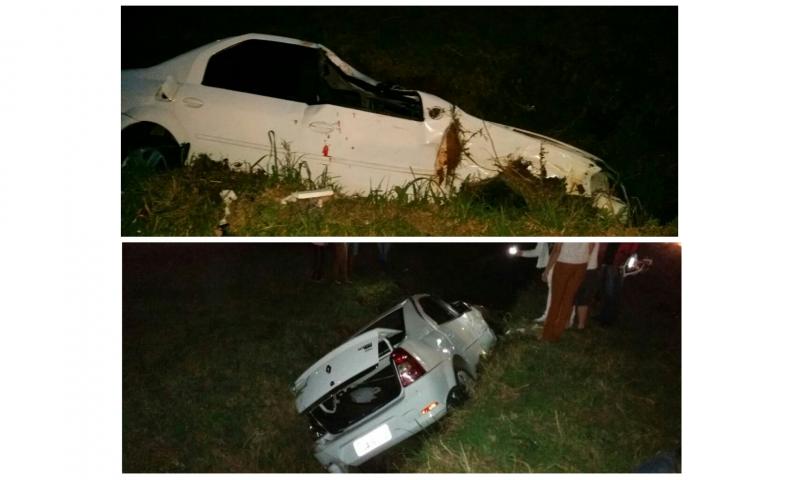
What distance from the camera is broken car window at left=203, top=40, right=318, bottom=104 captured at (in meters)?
2.87

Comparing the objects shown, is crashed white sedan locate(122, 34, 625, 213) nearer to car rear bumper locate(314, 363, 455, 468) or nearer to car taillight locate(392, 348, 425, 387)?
car taillight locate(392, 348, 425, 387)

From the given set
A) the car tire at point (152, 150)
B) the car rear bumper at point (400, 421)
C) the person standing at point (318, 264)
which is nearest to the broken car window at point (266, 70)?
the car tire at point (152, 150)

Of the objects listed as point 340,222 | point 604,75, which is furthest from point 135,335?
point 604,75

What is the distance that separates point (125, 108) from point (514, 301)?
1855 millimetres

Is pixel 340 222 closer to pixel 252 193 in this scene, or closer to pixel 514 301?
pixel 252 193

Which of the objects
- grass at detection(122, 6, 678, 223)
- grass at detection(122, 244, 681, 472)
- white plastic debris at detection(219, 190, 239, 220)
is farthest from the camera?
grass at detection(122, 6, 678, 223)

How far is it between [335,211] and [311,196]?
12cm

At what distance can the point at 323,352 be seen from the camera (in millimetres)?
2732

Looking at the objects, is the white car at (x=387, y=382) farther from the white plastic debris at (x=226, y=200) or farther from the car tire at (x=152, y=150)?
the car tire at (x=152, y=150)

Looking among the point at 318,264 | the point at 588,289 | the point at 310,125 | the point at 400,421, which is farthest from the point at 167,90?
the point at 588,289

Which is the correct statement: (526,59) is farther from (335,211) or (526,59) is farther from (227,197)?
(227,197)

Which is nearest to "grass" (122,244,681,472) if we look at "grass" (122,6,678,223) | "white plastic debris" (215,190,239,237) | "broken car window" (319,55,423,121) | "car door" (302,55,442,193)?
"white plastic debris" (215,190,239,237)

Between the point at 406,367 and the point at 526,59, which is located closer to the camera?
the point at 406,367

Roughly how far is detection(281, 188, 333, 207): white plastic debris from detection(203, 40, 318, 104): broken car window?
0.40 m
